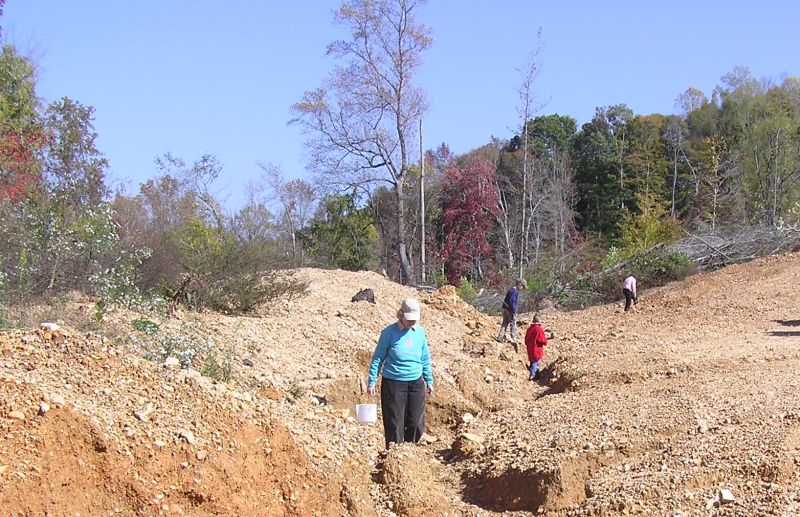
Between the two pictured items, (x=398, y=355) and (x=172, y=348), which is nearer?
(x=398, y=355)

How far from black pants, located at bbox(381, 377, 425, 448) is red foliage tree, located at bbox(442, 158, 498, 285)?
2903 cm

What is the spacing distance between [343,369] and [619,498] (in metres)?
5.83

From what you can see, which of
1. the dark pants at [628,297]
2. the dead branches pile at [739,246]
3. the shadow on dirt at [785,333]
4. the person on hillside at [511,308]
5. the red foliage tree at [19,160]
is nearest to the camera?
the red foliage tree at [19,160]

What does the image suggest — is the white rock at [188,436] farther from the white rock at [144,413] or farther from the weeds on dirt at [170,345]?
the weeds on dirt at [170,345]

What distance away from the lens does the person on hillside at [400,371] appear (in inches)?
285

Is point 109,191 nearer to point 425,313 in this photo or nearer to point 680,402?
point 425,313

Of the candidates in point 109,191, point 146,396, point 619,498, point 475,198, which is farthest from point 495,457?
point 475,198

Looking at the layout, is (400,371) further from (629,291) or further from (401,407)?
(629,291)

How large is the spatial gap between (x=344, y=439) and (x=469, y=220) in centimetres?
3077

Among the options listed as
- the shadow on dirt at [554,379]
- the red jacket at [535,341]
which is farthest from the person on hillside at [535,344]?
the shadow on dirt at [554,379]

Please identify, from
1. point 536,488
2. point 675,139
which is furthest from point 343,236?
point 536,488

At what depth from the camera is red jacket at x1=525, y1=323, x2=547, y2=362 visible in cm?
1280

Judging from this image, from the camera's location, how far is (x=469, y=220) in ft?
122

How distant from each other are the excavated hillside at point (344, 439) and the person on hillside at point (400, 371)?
0.29m
